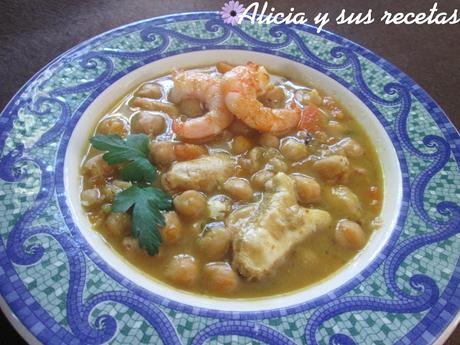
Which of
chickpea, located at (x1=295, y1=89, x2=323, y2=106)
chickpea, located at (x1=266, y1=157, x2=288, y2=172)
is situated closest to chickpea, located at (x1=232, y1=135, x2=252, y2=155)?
chickpea, located at (x1=266, y1=157, x2=288, y2=172)

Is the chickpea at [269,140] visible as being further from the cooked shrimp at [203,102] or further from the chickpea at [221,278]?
the chickpea at [221,278]

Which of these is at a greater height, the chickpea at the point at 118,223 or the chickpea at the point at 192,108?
the chickpea at the point at 192,108

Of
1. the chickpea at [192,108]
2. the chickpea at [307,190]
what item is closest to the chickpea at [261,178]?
the chickpea at [307,190]

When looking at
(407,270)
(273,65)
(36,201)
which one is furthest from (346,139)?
(36,201)

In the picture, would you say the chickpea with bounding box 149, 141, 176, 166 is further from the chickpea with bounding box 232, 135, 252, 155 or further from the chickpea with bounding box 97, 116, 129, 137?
the chickpea with bounding box 232, 135, 252, 155

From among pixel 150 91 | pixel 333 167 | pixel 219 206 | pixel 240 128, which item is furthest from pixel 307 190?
pixel 150 91

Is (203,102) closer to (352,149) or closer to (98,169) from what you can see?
(98,169)

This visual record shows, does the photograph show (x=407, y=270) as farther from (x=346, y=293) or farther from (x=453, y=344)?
(x=453, y=344)
